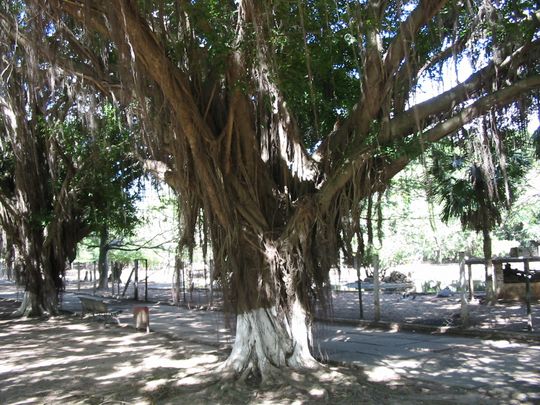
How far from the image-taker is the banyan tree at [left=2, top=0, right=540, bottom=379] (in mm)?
6953

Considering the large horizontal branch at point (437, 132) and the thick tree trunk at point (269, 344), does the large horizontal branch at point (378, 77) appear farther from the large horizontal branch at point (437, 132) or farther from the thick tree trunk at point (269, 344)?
the thick tree trunk at point (269, 344)

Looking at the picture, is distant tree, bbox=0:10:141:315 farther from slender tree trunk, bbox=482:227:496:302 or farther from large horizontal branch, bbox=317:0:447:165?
slender tree trunk, bbox=482:227:496:302

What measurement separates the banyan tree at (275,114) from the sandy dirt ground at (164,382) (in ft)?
1.87

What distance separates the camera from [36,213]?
16.3 meters

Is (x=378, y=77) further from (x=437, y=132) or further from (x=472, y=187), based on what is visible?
(x=472, y=187)

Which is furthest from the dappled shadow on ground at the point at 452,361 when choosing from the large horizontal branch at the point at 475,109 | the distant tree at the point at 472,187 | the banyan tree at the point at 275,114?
the distant tree at the point at 472,187

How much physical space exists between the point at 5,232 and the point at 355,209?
1375 centimetres

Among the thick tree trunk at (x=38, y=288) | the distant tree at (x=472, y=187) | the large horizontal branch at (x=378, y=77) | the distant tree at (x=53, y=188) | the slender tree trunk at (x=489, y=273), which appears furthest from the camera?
the thick tree trunk at (x=38, y=288)

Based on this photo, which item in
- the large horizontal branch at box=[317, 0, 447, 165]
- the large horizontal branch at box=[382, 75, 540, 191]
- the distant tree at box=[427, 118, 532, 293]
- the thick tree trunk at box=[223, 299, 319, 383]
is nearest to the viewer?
the large horizontal branch at box=[317, 0, 447, 165]

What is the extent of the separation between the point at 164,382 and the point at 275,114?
157 inches

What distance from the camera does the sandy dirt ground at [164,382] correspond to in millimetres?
6504

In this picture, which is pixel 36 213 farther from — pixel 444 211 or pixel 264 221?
pixel 444 211

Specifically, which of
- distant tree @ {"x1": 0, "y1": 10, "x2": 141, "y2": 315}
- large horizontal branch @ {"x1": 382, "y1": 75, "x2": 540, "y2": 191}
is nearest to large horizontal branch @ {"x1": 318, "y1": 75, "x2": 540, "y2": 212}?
large horizontal branch @ {"x1": 382, "y1": 75, "x2": 540, "y2": 191}

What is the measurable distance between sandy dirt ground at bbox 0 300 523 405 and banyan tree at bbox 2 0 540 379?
0.57m
